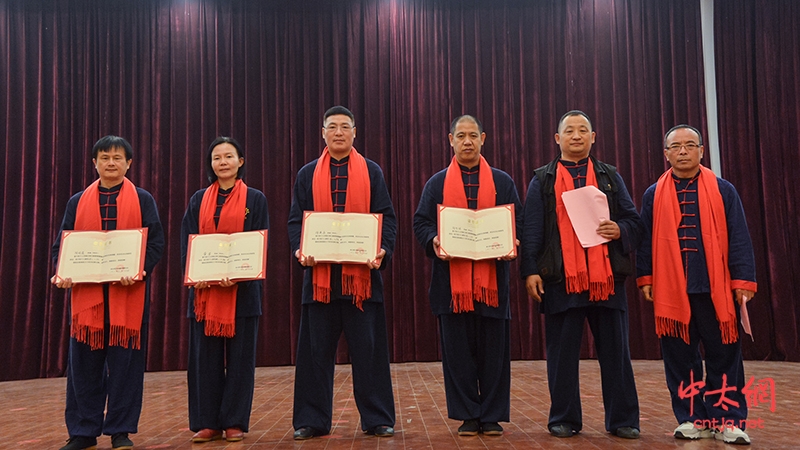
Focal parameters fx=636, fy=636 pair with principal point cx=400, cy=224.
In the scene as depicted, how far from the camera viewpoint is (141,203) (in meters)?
3.05

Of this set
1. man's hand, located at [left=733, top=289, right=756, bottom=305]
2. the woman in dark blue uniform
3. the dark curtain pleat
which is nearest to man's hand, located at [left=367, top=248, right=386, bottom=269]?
the woman in dark blue uniform

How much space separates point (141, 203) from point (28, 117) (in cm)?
505

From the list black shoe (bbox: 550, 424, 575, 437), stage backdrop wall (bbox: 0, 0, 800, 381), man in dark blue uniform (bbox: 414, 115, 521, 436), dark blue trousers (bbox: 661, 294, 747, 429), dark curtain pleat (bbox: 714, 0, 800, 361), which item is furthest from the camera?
stage backdrop wall (bbox: 0, 0, 800, 381)

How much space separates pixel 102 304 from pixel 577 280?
6.95ft

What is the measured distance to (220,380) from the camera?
117 inches

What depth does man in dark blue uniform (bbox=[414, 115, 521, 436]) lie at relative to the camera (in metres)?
2.89

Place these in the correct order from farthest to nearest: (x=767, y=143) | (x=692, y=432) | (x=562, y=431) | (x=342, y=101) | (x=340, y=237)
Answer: (x=342, y=101), (x=767, y=143), (x=340, y=237), (x=562, y=431), (x=692, y=432)

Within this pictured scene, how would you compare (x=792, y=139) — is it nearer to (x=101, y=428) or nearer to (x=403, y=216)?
(x=403, y=216)

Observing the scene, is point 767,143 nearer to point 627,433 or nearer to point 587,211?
point 587,211

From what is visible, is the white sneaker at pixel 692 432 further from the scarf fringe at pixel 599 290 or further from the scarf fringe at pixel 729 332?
the scarf fringe at pixel 599 290

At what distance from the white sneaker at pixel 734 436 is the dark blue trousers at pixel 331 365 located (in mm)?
1415

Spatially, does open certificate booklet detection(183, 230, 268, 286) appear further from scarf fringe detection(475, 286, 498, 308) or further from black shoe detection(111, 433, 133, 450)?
scarf fringe detection(475, 286, 498, 308)

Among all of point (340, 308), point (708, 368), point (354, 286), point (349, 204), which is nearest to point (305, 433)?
point (340, 308)

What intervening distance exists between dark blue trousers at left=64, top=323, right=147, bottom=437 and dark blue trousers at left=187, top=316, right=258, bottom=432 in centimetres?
25
